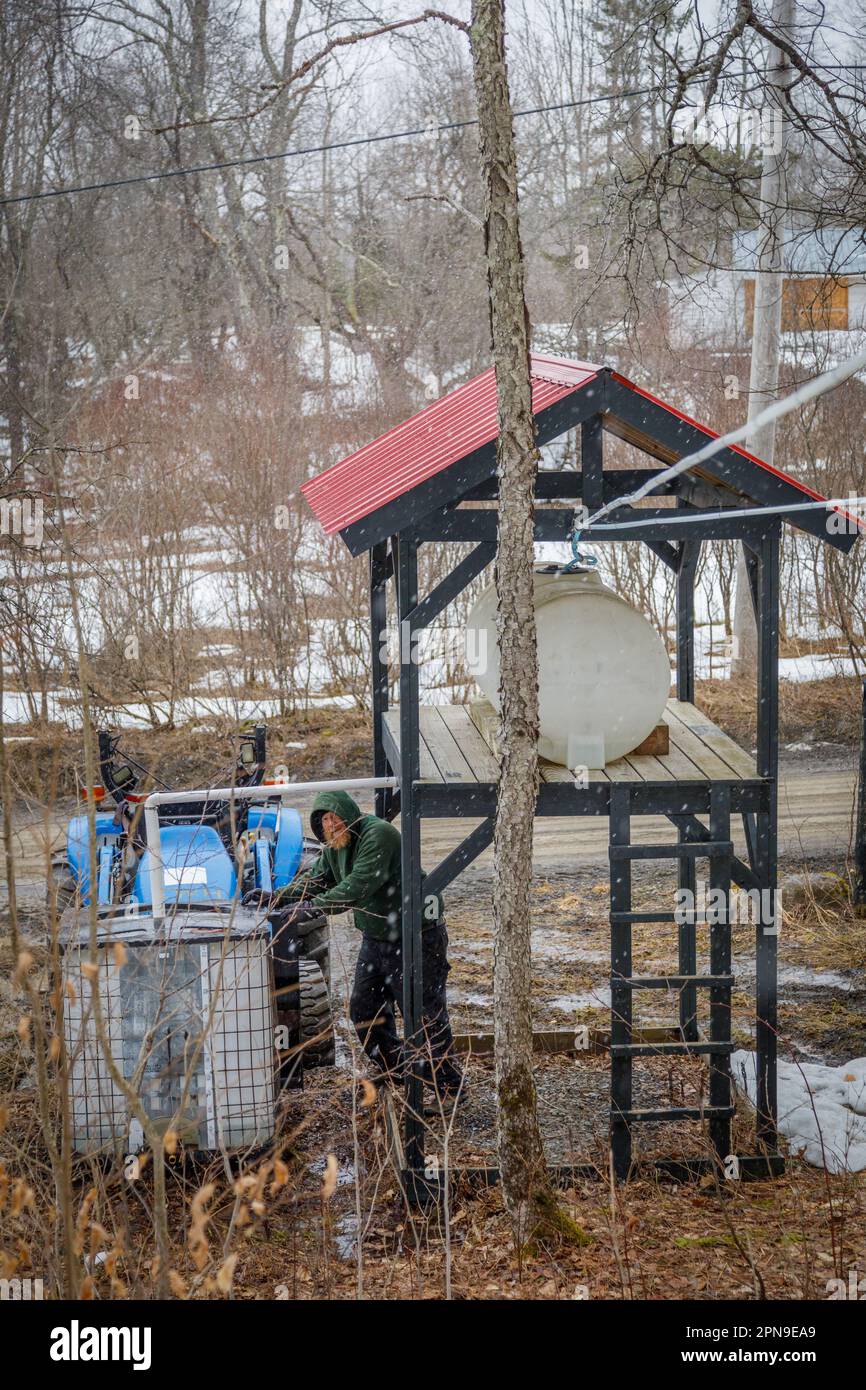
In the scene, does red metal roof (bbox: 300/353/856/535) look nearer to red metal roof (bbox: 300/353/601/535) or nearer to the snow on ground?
red metal roof (bbox: 300/353/601/535)

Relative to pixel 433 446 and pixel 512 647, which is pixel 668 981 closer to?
pixel 512 647

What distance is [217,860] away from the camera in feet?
24.0

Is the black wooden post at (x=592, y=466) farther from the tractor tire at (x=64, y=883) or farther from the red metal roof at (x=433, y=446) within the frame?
the tractor tire at (x=64, y=883)

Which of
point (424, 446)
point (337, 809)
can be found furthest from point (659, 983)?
point (424, 446)

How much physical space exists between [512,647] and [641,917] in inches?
65.8

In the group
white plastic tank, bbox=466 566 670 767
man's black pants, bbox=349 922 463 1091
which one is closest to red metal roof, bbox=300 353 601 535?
white plastic tank, bbox=466 566 670 767

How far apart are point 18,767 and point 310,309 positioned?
18485 mm

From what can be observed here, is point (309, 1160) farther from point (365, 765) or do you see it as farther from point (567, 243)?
point (567, 243)

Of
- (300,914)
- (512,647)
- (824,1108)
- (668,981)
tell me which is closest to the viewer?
(512,647)

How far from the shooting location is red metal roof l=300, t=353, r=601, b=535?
5.76m

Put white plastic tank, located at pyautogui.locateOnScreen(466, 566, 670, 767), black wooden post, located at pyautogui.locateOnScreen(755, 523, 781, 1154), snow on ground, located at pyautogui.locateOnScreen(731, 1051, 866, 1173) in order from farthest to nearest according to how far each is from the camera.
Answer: snow on ground, located at pyautogui.locateOnScreen(731, 1051, 866, 1173) < white plastic tank, located at pyautogui.locateOnScreen(466, 566, 670, 767) < black wooden post, located at pyautogui.locateOnScreen(755, 523, 781, 1154)

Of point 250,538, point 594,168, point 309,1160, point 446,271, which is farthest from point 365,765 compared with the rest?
point 594,168

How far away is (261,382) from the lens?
19.8m

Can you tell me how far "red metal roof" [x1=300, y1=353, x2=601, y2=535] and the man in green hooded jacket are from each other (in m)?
1.69
